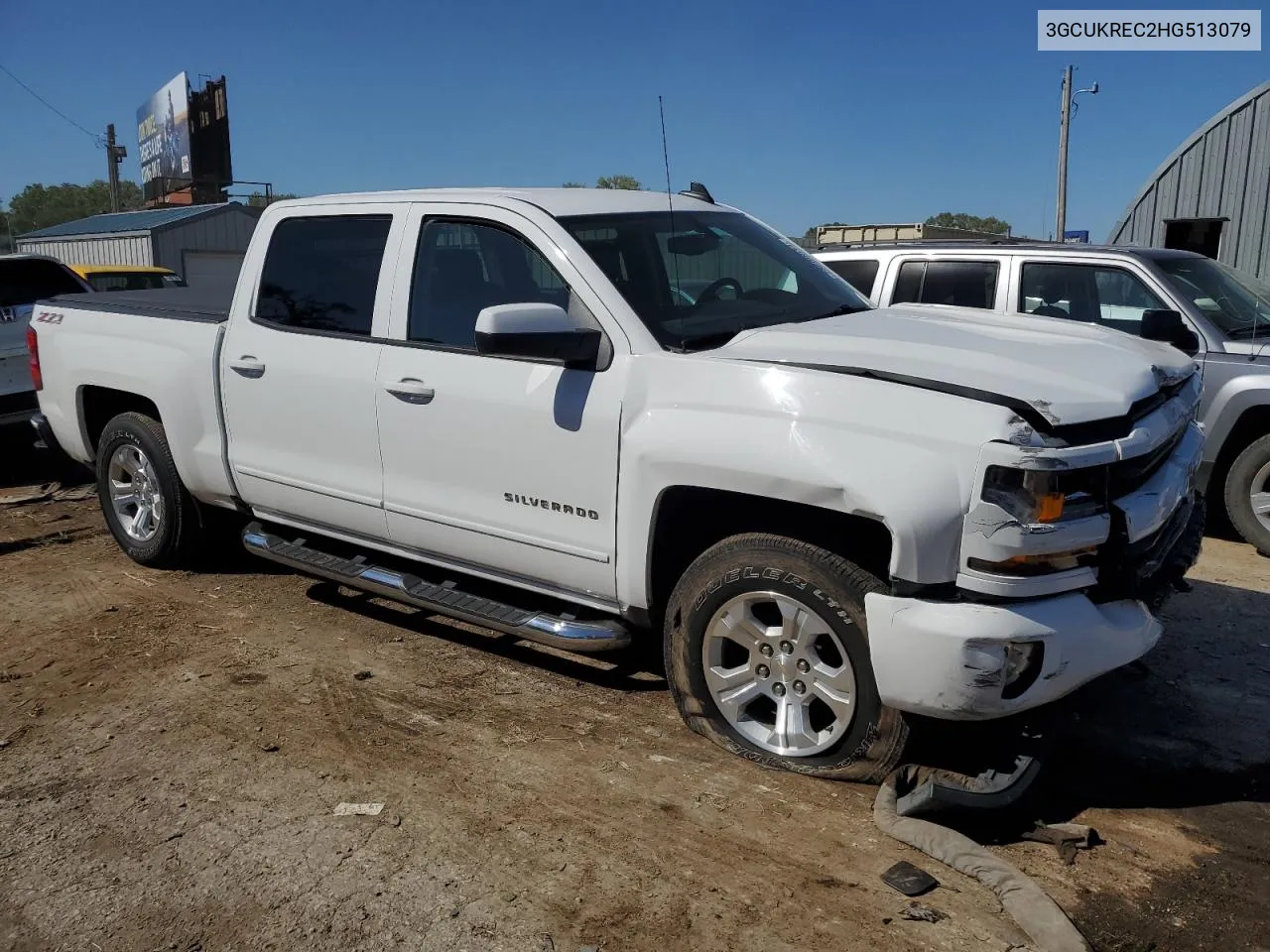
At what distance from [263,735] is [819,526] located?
2247 millimetres

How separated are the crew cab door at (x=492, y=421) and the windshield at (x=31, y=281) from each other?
18.7ft

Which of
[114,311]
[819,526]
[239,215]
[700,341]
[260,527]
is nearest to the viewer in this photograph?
[819,526]

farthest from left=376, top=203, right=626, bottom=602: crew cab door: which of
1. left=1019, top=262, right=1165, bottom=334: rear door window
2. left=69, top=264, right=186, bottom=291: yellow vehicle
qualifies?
left=69, top=264, right=186, bottom=291: yellow vehicle

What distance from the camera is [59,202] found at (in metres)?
75.9

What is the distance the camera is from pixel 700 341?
383 cm

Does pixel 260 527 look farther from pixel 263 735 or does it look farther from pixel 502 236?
pixel 502 236

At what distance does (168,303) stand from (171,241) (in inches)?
1148

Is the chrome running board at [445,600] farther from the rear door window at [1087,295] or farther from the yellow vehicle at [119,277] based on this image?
the yellow vehicle at [119,277]

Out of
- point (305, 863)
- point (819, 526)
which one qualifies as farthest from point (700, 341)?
point (305, 863)

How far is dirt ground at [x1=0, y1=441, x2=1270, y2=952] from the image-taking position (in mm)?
2893

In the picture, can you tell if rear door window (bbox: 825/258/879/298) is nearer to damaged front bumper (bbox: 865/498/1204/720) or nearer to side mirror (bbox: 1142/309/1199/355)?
side mirror (bbox: 1142/309/1199/355)

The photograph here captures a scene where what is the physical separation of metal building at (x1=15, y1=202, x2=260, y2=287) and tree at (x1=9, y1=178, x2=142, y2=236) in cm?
Answer: 4263

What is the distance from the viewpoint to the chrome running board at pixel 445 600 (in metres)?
3.97

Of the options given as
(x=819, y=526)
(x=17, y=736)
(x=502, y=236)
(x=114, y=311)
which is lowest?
(x=17, y=736)
